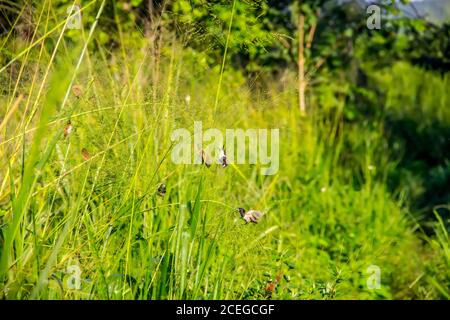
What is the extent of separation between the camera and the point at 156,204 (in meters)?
2.54

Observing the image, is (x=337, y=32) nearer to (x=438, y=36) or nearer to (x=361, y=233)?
(x=438, y=36)

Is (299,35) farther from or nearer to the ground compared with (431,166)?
farther from the ground

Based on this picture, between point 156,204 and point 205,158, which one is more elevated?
point 205,158

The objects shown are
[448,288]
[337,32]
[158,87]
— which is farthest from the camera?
[337,32]

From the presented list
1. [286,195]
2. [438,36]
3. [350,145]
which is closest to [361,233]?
[286,195]

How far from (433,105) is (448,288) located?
3.36m

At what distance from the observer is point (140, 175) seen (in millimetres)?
2285

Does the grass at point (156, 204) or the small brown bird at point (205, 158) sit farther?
the small brown bird at point (205, 158)

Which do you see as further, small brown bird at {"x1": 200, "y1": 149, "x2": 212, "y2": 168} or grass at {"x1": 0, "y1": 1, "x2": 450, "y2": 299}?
small brown bird at {"x1": 200, "y1": 149, "x2": 212, "y2": 168}

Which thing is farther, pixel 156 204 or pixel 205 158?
pixel 156 204

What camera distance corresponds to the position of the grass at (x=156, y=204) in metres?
2.00

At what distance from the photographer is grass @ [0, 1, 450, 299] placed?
6.57 ft
